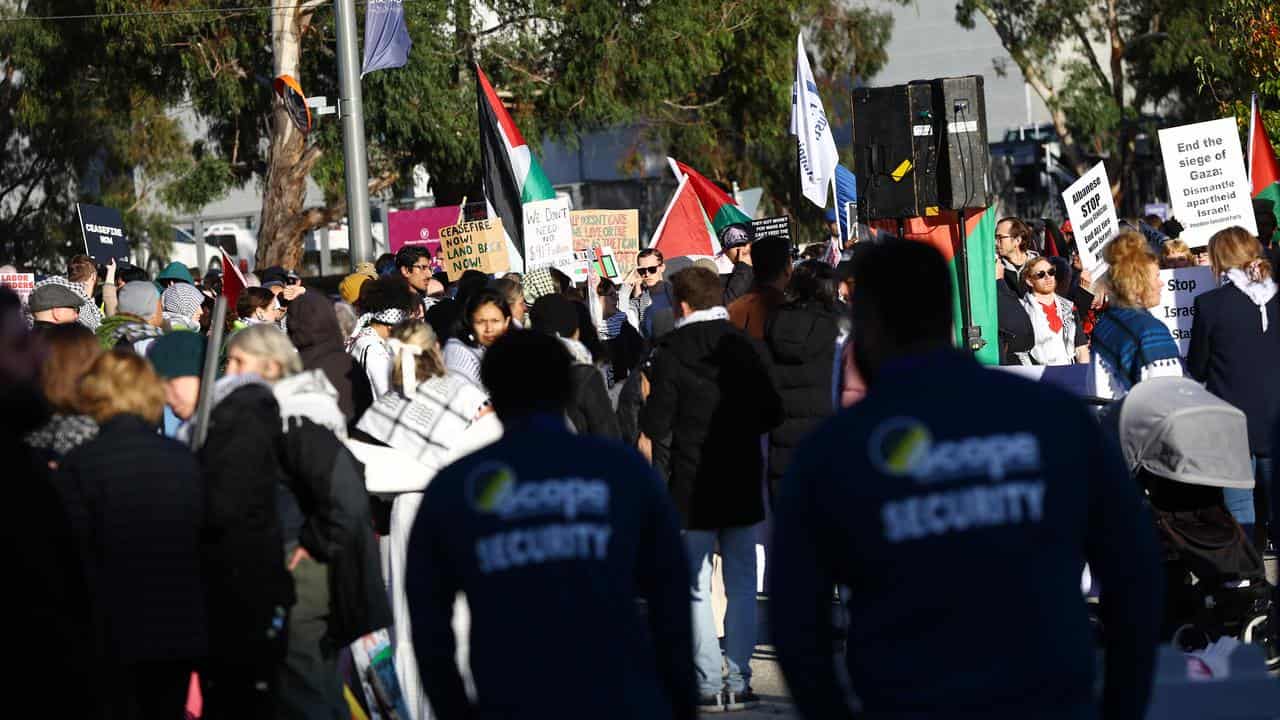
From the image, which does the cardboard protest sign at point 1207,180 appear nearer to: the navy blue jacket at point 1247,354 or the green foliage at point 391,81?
the navy blue jacket at point 1247,354

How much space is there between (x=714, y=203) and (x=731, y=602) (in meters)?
8.96

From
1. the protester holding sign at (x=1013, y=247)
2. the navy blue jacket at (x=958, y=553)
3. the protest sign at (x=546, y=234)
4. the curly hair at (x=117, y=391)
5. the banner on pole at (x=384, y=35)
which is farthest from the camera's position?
the banner on pole at (x=384, y=35)

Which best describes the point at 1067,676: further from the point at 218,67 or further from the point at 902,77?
the point at 902,77

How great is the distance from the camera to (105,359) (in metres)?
5.38

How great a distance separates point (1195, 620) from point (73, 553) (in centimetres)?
504

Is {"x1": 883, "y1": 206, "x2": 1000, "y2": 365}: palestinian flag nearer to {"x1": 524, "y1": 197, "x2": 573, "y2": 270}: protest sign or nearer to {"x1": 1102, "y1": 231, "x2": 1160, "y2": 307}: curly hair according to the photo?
{"x1": 524, "y1": 197, "x2": 573, "y2": 270}: protest sign

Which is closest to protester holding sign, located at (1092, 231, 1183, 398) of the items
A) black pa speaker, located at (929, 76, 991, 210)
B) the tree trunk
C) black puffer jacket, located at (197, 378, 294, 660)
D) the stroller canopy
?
the stroller canopy

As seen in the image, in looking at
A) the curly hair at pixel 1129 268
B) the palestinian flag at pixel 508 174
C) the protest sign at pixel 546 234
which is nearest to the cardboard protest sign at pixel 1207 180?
the protest sign at pixel 546 234

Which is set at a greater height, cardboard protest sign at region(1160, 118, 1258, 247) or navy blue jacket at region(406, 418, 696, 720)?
cardboard protest sign at region(1160, 118, 1258, 247)

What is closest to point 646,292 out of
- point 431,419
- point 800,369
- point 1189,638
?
point 800,369

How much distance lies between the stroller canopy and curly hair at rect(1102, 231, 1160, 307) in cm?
57

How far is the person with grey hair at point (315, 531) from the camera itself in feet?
18.6

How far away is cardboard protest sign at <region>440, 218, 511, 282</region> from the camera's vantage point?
43.2 feet

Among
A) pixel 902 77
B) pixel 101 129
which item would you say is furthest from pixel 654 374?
pixel 902 77
